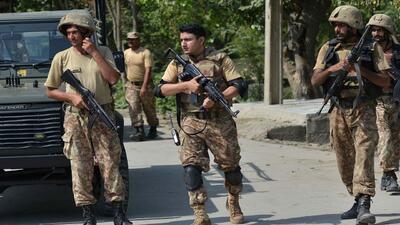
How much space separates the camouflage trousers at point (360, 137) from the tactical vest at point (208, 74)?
104 cm

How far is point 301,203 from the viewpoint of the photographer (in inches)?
345

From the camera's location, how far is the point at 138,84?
14.5 m

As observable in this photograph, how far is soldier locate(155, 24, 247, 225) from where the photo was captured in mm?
7367

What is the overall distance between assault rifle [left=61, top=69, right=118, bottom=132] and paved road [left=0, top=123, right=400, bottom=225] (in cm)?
131

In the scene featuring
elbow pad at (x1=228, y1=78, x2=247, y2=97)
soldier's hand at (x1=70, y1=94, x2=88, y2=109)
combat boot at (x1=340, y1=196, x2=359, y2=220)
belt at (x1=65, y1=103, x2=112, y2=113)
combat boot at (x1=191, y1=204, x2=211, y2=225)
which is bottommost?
combat boot at (x1=340, y1=196, x2=359, y2=220)

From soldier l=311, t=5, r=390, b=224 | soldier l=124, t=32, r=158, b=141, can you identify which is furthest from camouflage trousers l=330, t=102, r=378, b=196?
soldier l=124, t=32, r=158, b=141

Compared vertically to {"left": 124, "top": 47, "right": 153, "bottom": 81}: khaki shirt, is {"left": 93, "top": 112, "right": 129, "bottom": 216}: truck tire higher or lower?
lower

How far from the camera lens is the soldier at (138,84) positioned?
14.3 meters

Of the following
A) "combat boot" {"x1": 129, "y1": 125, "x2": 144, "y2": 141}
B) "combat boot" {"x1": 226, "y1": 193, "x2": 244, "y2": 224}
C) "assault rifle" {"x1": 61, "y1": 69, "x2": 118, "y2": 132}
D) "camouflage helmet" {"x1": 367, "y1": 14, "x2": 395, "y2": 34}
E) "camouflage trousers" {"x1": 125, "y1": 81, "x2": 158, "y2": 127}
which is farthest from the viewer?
"combat boot" {"x1": 129, "y1": 125, "x2": 144, "y2": 141}

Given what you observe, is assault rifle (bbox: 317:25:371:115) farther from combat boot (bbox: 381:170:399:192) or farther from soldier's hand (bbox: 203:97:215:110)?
combat boot (bbox: 381:170:399:192)

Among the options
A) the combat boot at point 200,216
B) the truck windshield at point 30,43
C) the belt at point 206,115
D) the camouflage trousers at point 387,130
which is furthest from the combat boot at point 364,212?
the truck windshield at point 30,43

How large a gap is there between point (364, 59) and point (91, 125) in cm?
236

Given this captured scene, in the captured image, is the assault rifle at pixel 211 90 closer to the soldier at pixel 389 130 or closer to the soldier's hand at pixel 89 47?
the soldier's hand at pixel 89 47

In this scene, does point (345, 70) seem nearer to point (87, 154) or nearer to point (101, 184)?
point (87, 154)
